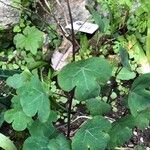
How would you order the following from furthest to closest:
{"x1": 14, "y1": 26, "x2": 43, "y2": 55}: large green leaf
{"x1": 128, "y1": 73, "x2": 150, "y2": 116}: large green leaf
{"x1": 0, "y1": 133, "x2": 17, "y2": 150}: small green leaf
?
{"x1": 14, "y1": 26, "x2": 43, "y2": 55}: large green leaf
{"x1": 0, "y1": 133, "x2": 17, "y2": 150}: small green leaf
{"x1": 128, "y1": 73, "x2": 150, "y2": 116}: large green leaf

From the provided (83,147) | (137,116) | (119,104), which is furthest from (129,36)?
(83,147)

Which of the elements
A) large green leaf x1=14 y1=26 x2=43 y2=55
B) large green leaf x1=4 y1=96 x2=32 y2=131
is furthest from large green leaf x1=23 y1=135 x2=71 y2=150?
large green leaf x1=14 y1=26 x2=43 y2=55

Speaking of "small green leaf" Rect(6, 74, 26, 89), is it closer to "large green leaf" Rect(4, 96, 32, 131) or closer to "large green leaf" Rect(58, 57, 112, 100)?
"large green leaf" Rect(4, 96, 32, 131)

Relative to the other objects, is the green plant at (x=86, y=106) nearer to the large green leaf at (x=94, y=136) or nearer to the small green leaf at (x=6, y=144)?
the large green leaf at (x=94, y=136)


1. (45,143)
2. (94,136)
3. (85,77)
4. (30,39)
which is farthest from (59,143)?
(30,39)

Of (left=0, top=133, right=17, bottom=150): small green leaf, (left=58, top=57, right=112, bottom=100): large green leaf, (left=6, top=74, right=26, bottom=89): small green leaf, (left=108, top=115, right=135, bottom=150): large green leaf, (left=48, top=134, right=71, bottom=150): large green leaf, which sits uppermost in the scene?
(left=58, top=57, right=112, bottom=100): large green leaf

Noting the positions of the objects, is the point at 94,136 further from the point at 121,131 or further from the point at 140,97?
the point at 140,97

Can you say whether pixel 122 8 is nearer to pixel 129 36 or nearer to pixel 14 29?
pixel 129 36
